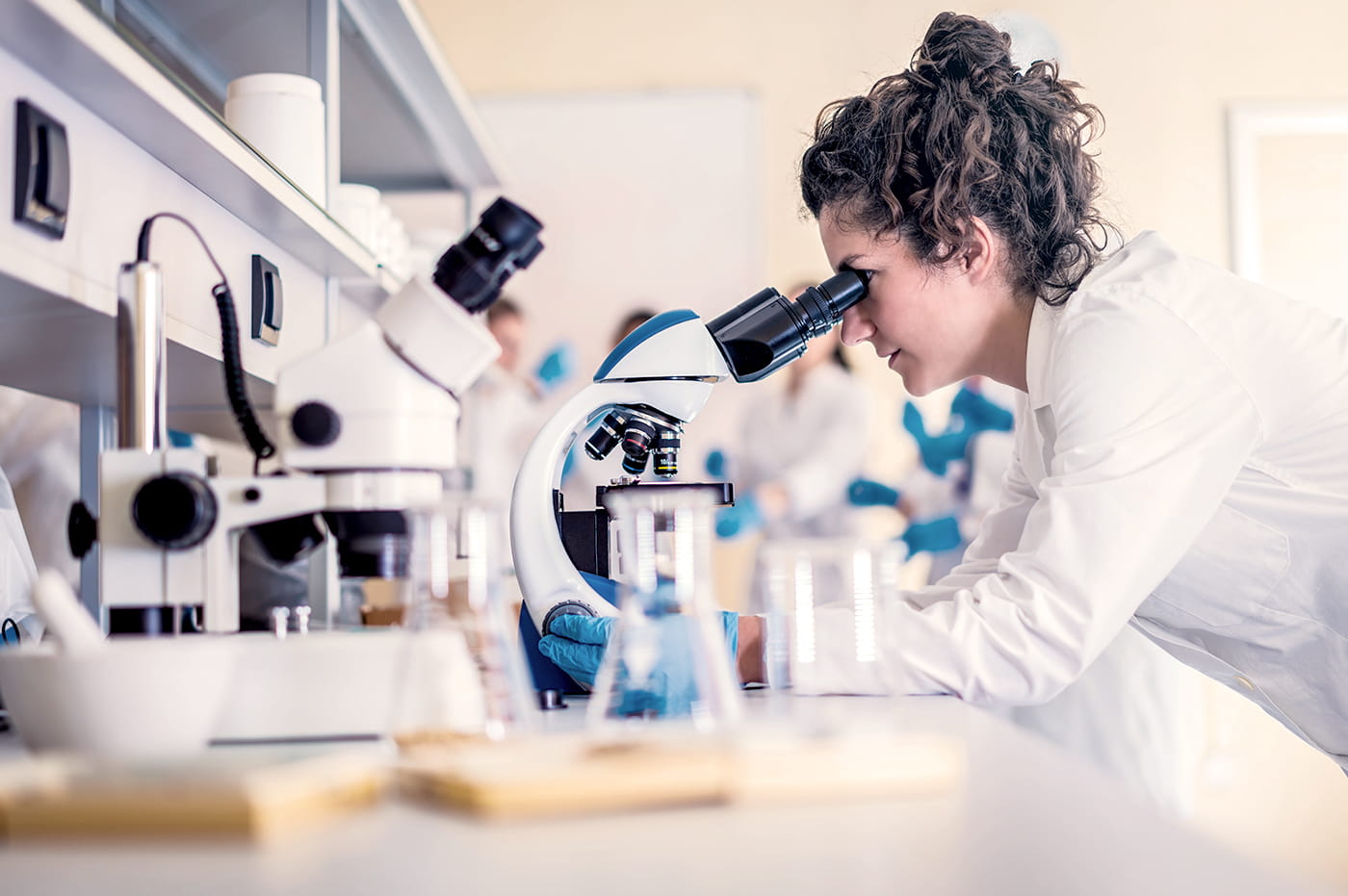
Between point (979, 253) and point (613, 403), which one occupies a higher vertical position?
point (979, 253)

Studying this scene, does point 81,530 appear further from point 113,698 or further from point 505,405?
point 505,405

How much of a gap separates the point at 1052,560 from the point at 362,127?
1.98 m

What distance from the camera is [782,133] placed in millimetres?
4285

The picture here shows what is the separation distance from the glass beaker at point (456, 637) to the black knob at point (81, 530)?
12.9 inches

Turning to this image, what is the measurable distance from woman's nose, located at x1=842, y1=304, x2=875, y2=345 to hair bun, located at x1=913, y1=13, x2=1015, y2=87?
31 cm

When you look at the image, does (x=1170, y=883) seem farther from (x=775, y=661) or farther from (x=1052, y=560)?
(x=1052, y=560)

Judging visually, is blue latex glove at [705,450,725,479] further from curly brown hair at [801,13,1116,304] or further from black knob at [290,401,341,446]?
black knob at [290,401,341,446]

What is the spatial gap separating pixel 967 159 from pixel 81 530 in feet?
3.33

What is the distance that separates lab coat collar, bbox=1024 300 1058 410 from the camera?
4.38 ft

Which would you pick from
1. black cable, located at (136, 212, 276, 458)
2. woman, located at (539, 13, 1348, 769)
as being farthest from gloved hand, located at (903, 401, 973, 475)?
black cable, located at (136, 212, 276, 458)

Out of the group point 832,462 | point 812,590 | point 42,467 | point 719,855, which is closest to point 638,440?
point 812,590

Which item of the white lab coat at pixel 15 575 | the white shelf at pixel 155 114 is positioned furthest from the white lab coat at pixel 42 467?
the white shelf at pixel 155 114

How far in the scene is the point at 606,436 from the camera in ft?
3.98

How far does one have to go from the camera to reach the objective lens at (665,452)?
1.17m
